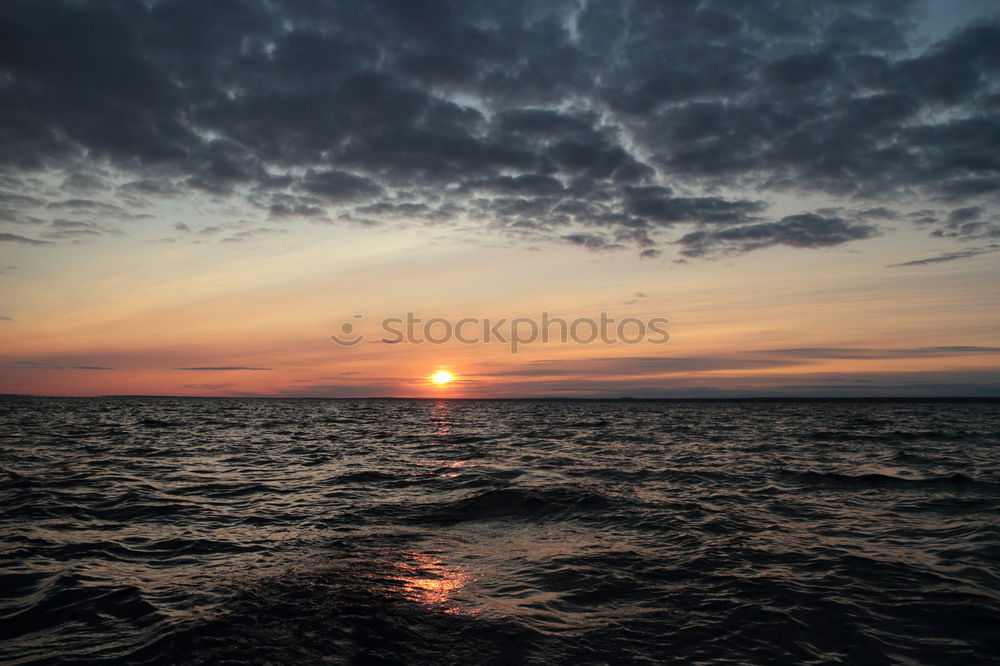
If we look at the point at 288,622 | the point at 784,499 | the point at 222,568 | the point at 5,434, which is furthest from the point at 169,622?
the point at 5,434

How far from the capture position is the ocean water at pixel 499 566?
686 centimetres

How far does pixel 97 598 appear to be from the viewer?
8195mm

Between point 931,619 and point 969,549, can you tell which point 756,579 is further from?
point 969,549

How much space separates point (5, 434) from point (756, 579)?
44496 millimetres

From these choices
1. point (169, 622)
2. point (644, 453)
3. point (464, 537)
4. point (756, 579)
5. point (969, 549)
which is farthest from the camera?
point (644, 453)

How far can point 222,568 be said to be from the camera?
9.57 metres

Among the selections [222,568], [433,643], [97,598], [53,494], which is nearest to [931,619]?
[433,643]

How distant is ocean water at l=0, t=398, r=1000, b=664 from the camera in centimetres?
686

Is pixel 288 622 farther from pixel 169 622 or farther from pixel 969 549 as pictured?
pixel 969 549

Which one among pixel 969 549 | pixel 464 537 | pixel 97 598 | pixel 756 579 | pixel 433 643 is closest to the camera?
pixel 433 643

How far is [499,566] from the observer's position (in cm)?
995

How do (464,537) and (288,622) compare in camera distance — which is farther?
(464,537)

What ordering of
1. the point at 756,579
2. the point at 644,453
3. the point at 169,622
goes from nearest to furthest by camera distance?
the point at 169,622 < the point at 756,579 < the point at 644,453

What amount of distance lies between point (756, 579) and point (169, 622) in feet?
27.8
